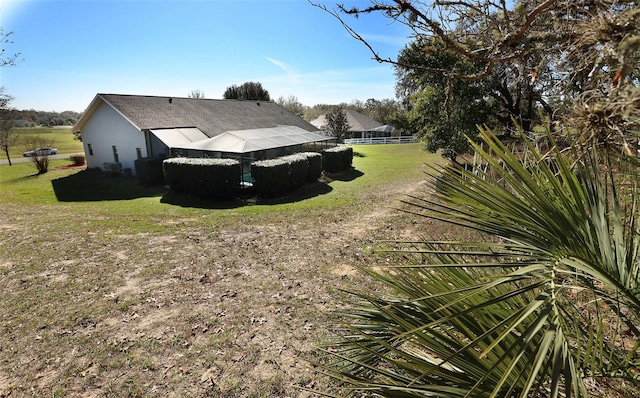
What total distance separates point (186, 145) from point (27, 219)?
835 centimetres

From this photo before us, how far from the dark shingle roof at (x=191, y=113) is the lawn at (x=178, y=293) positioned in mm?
9525

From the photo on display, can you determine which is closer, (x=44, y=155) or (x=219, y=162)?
(x=219, y=162)

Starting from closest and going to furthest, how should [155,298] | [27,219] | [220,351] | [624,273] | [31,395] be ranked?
[624,273]
[31,395]
[220,351]
[155,298]
[27,219]

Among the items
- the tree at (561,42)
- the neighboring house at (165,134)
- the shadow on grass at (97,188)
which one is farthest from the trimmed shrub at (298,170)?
the tree at (561,42)

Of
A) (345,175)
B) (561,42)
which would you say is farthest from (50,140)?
(561,42)

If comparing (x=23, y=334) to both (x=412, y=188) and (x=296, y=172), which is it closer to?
(x=296, y=172)

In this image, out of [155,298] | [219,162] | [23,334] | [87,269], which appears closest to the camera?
[23,334]

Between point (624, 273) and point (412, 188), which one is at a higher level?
point (624, 273)

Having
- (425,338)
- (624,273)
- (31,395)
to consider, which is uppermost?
(624,273)

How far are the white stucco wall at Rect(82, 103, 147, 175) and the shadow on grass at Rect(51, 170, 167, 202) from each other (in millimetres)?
1260

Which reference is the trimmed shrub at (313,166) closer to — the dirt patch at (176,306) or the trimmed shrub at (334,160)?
the trimmed shrub at (334,160)

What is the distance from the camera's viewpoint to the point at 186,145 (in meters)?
19.5

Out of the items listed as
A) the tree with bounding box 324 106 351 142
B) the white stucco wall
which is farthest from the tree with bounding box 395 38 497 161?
the tree with bounding box 324 106 351 142

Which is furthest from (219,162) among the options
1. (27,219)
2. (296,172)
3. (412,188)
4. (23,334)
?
(23,334)
